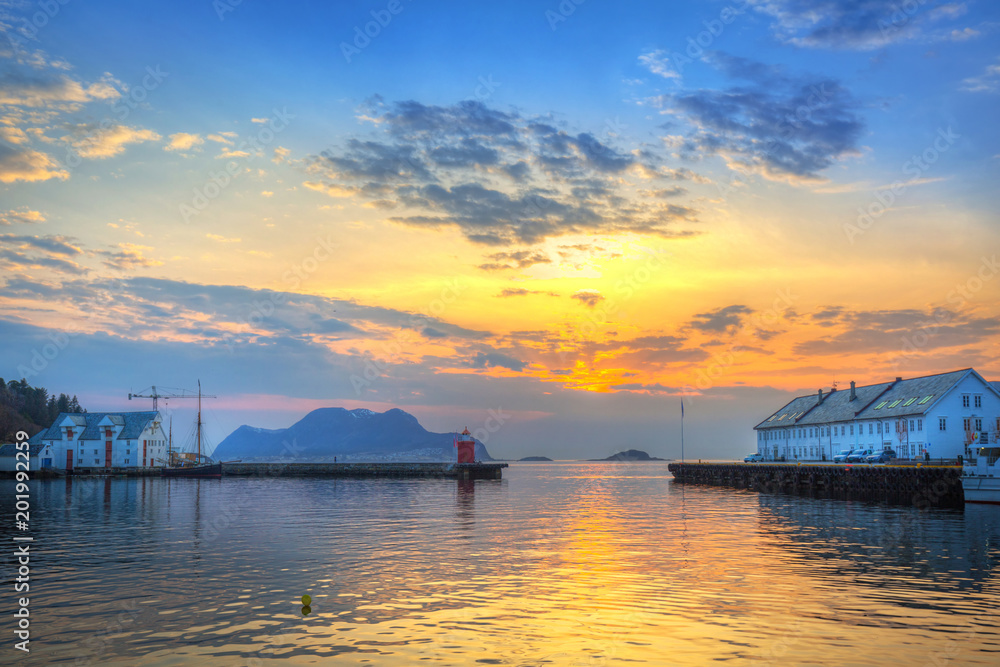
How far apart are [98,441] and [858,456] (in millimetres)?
125211

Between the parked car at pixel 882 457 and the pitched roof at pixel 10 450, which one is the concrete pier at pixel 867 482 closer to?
the parked car at pixel 882 457

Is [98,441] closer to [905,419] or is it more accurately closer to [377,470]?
[377,470]

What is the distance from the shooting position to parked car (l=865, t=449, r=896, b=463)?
272ft

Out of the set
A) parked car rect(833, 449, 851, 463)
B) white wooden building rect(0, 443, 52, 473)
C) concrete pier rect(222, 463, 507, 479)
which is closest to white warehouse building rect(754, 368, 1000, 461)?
parked car rect(833, 449, 851, 463)

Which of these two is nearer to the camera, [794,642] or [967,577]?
[794,642]

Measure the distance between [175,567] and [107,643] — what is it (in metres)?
11.0

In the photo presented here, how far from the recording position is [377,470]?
141 m

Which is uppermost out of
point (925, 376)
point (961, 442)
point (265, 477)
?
point (925, 376)

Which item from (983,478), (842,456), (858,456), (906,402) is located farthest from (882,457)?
(983,478)

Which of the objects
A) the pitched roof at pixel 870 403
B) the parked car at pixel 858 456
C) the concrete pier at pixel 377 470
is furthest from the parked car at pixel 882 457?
the concrete pier at pixel 377 470

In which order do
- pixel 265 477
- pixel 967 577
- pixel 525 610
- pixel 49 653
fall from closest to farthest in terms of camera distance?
1. pixel 49 653
2. pixel 525 610
3. pixel 967 577
4. pixel 265 477

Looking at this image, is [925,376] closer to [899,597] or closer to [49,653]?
[899,597]

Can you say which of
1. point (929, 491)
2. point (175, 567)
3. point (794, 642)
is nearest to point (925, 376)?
point (929, 491)

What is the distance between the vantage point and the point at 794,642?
17.1m
